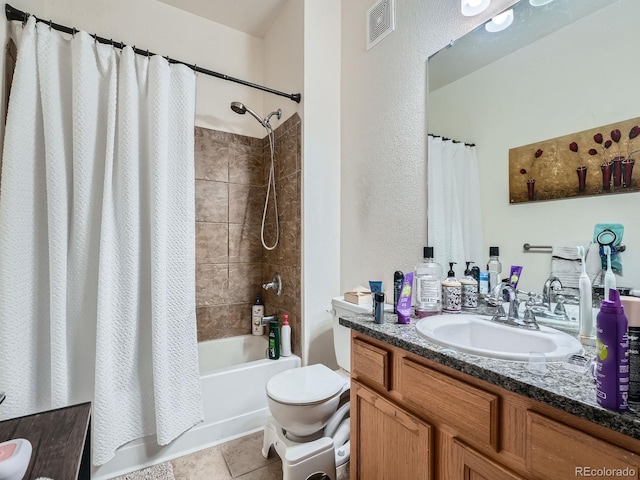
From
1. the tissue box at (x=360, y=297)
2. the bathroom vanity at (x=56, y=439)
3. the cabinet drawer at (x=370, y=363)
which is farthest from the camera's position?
the tissue box at (x=360, y=297)

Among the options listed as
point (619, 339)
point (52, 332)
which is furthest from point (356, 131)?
point (52, 332)

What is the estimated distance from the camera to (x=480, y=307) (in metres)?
1.16

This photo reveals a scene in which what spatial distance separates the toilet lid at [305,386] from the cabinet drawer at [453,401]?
56 centimetres

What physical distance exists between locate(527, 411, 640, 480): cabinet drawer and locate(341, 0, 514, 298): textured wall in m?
0.91

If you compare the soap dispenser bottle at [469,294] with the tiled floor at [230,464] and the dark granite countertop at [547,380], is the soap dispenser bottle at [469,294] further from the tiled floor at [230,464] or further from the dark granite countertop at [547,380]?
the tiled floor at [230,464]

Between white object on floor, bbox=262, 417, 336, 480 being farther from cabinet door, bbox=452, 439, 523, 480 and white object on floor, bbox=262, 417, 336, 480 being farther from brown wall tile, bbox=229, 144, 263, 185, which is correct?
brown wall tile, bbox=229, 144, 263, 185

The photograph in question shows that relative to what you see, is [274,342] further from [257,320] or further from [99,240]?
[99,240]

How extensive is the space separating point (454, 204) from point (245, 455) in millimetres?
1664

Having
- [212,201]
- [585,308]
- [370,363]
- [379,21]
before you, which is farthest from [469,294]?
[212,201]

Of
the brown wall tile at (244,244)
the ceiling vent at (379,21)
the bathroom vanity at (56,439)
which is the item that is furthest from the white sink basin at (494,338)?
the brown wall tile at (244,244)

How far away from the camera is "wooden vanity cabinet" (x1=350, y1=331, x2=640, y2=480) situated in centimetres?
52

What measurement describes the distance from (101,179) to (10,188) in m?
0.33

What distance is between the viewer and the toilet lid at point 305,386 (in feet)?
4.18

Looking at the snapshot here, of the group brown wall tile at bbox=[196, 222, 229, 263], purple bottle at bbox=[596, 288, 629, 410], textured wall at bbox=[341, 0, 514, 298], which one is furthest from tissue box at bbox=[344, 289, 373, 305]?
brown wall tile at bbox=[196, 222, 229, 263]
